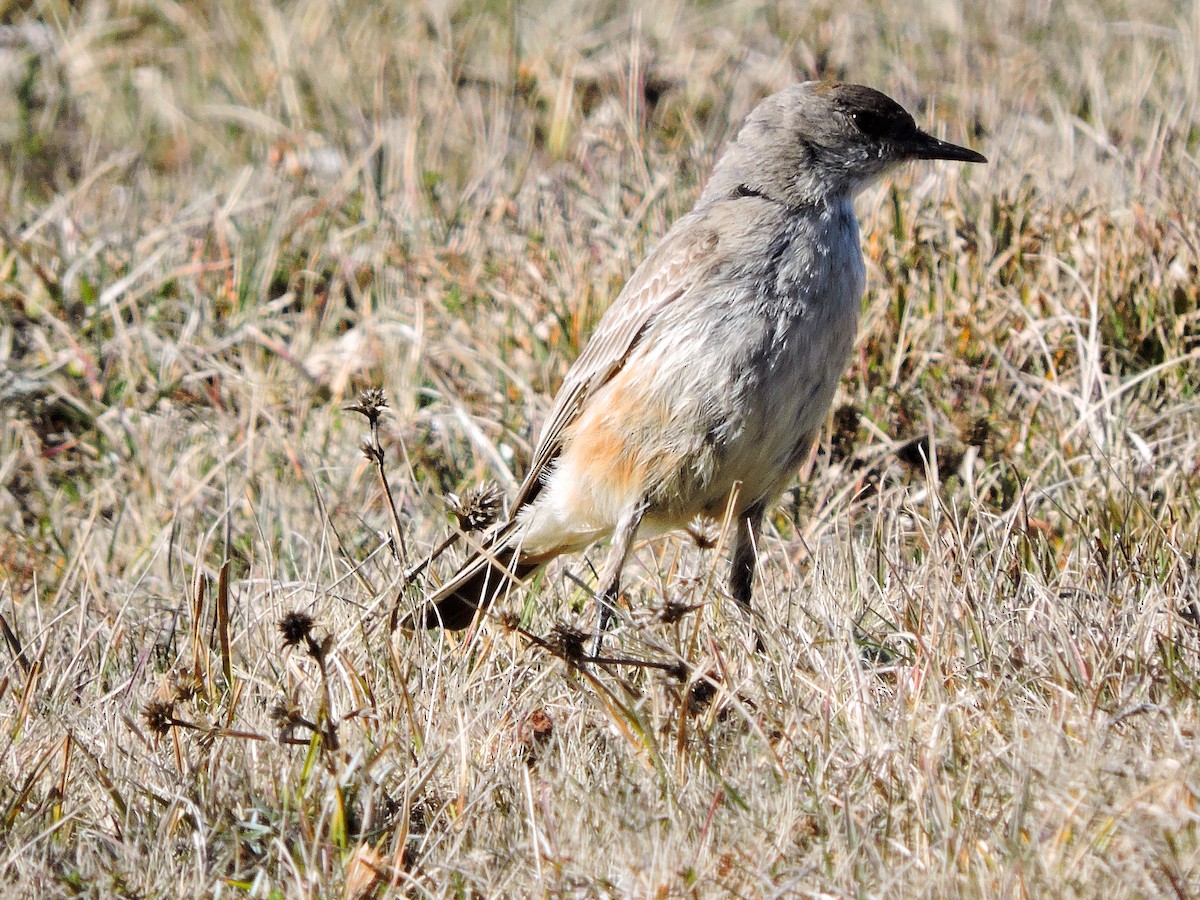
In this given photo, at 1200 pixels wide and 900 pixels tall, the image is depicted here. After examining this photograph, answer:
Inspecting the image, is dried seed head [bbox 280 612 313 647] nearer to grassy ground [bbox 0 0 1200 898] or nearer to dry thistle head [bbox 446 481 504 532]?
grassy ground [bbox 0 0 1200 898]

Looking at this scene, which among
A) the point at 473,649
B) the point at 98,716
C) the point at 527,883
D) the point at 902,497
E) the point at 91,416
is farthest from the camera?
the point at 91,416

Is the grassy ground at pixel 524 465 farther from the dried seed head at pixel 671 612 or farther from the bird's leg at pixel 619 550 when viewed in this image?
the bird's leg at pixel 619 550

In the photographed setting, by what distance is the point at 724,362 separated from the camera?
4809 millimetres

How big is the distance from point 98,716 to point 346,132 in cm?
521

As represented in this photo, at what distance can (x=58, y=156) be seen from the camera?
912 cm

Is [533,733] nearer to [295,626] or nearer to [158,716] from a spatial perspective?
[295,626]

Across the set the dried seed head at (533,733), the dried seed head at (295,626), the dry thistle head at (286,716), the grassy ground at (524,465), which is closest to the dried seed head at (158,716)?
the grassy ground at (524,465)

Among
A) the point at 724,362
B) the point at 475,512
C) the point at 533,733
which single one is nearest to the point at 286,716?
the point at 533,733

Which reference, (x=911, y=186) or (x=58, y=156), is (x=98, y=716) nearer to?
(x=911, y=186)

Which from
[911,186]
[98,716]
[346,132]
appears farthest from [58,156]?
[98,716]

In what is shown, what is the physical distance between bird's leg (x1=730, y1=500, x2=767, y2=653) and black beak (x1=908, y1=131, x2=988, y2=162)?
58.6 inches

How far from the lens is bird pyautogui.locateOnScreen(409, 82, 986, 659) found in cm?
483

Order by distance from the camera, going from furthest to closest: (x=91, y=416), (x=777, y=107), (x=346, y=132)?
1. (x=346, y=132)
2. (x=91, y=416)
3. (x=777, y=107)

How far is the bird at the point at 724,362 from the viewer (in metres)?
4.83
